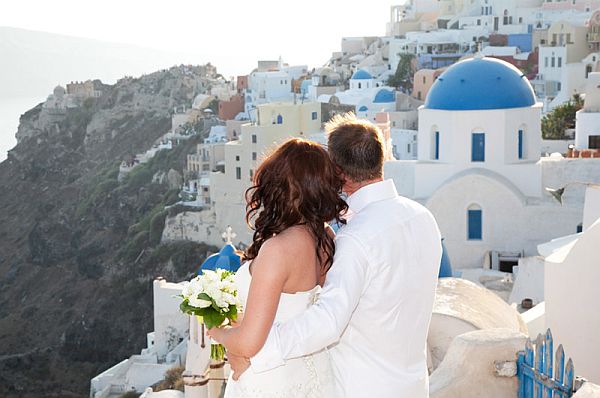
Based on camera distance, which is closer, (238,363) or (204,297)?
(238,363)

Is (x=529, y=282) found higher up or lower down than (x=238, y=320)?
lower down

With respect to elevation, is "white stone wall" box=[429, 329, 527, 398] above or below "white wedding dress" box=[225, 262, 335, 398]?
below

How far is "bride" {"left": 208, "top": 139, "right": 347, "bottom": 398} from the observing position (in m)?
3.27

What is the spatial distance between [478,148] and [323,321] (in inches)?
576

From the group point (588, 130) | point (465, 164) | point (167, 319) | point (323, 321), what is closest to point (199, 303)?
point (323, 321)

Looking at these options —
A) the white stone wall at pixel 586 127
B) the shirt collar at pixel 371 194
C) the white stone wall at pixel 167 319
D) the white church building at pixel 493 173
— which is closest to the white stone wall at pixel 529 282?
the white church building at pixel 493 173

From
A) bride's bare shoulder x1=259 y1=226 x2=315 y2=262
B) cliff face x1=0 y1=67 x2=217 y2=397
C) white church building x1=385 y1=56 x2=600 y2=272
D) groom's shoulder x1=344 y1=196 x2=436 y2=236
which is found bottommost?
cliff face x1=0 y1=67 x2=217 y2=397

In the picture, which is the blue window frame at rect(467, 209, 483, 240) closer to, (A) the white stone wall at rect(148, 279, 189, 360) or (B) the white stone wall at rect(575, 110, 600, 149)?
(B) the white stone wall at rect(575, 110, 600, 149)

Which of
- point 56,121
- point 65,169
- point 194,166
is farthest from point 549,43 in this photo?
point 56,121

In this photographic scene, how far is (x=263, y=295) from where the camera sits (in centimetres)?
325

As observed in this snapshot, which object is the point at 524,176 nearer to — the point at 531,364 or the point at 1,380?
the point at 531,364

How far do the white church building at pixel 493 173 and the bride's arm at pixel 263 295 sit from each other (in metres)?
14.4

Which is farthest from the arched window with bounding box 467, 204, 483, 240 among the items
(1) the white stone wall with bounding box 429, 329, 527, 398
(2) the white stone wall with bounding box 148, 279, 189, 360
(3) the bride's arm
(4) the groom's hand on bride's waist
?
(3) the bride's arm

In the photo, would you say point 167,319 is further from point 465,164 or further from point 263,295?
point 263,295
